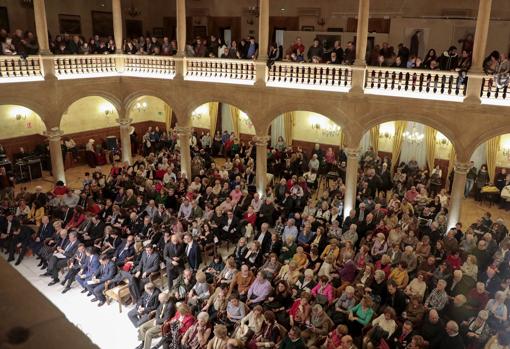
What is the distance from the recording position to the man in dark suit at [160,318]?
8219 millimetres

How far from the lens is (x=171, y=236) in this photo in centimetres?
1035

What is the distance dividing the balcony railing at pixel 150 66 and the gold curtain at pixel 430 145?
30.2 feet

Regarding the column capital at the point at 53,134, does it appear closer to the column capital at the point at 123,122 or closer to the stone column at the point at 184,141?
the column capital at the point at 123,122

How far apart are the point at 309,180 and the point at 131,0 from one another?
40.6 ft

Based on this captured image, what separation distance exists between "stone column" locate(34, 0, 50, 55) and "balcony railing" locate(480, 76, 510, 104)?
12574 millimetres

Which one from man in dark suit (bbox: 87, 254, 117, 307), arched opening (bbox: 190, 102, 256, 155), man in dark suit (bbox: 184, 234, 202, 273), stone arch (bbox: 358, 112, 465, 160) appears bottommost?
man in dark suit (bbox: 87, 254, 117, 307)

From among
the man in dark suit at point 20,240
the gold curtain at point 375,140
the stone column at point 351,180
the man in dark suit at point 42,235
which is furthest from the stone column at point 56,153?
the gold curtain at point 375,140

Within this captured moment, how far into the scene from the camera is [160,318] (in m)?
8.28

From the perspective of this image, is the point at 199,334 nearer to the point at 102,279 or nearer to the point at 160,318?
the point at 160,318

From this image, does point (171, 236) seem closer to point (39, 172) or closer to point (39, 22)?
point (39, 22)

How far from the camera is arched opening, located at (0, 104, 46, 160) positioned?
701 inches

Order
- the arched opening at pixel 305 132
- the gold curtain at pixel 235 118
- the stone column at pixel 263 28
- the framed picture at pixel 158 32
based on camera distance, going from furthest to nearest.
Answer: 1. the framed picture at pixel 158 32
2. the gold curtain at pixel 235 118
3. the arched opening at pixel 305 132
4. the stone column at pixel 263 28

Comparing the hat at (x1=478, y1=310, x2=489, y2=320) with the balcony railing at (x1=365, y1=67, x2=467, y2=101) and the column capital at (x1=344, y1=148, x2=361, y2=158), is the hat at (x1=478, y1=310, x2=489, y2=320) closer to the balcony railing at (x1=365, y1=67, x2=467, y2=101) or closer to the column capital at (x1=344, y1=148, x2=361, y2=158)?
the balcony railing at (x1=365, y1=67, x2=467, y2=101)

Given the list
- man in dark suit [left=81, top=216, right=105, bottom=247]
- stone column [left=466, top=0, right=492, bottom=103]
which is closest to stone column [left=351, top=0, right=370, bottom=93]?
stone column [left=466, top=0, right=492, bottom=103]
